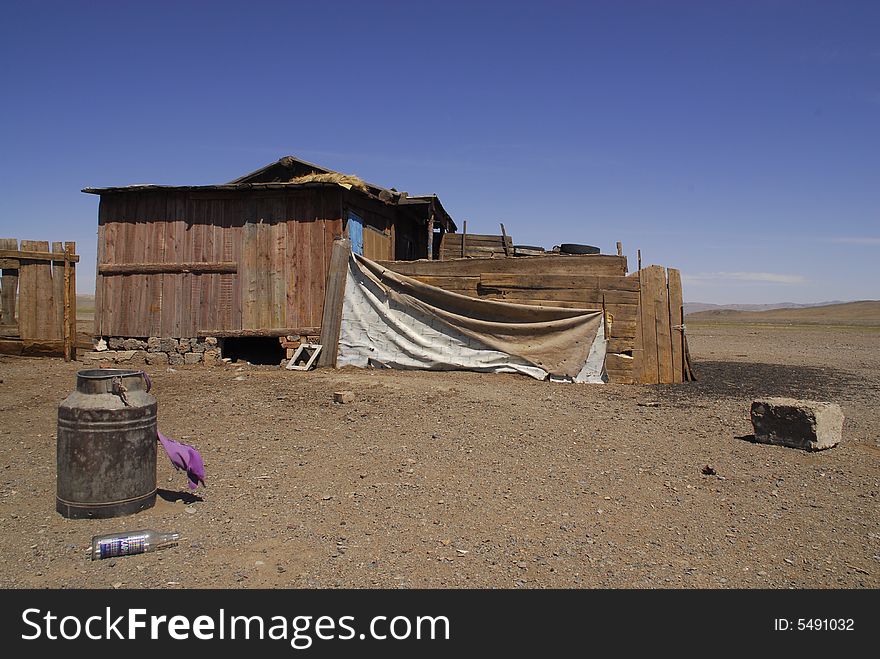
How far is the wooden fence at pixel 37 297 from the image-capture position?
40.1ft

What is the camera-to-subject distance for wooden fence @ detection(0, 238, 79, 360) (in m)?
12.2

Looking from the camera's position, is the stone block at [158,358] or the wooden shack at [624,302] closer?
the wooden shack at [624,302]

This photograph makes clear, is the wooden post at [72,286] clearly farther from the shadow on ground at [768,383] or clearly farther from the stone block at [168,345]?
the shadow on ground at [768,383]

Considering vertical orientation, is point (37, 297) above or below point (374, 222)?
below

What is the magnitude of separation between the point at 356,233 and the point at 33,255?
6.15 m

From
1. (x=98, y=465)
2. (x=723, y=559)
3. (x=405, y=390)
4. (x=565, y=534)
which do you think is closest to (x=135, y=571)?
(x=98, y=465)

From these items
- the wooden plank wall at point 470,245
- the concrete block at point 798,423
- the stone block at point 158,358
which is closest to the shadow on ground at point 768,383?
the concrete block at point 798,423

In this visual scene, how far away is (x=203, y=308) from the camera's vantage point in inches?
500

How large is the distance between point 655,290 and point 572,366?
1896 millimetres

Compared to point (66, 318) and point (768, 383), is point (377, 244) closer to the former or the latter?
point (66, 318)

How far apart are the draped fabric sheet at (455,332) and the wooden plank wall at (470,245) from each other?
4.15m

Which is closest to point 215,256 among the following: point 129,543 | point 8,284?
point 8,284

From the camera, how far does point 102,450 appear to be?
4.35 m


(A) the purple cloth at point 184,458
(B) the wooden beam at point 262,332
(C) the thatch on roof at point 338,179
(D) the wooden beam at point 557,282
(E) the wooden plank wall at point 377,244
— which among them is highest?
(C) the thatch on roof at point 338,179
